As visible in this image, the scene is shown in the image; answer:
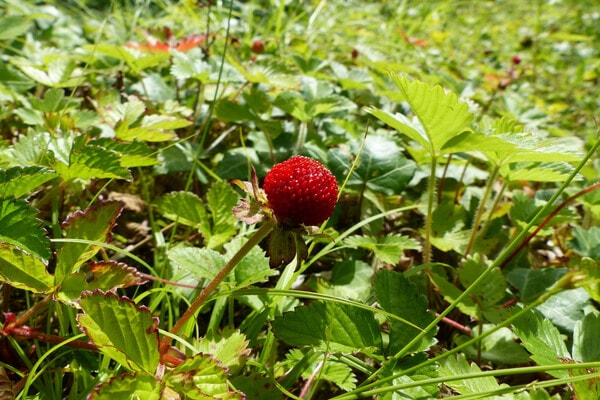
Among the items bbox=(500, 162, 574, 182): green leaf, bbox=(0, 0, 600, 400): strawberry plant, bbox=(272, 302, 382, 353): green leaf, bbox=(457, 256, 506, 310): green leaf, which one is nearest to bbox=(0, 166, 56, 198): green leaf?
bbox=(0, 0, 600, 400): strawberry plant

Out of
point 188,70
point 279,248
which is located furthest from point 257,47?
point 279,248

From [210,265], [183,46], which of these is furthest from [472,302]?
[183,46]

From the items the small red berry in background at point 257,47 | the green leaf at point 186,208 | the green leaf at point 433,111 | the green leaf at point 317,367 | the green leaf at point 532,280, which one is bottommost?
the green leaf at point 317,367

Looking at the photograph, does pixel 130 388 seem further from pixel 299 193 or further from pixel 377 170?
pixel 377 170

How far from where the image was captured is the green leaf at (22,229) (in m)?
0.85

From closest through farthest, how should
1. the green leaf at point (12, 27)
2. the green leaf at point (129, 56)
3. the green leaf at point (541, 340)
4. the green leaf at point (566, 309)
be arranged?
the green leaf at point (541, 340)
the green leaf at point (566, 309)
the green leaf at point (129, 56)
the green leaf at point (12, 27)

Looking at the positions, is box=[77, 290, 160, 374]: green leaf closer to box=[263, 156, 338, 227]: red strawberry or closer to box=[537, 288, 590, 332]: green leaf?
box=[263, 156, 338, 227]: red strawberry

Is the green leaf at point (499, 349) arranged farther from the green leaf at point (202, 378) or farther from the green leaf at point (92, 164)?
the green leaf at point (92, 164)

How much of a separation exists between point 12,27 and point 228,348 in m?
1.67

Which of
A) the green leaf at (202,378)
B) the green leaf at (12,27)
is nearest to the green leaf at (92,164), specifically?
the green leaf at (202,378)

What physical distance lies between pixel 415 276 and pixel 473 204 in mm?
418

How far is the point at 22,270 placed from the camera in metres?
0.82

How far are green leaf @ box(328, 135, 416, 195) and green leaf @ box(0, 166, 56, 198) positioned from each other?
0.78 meters

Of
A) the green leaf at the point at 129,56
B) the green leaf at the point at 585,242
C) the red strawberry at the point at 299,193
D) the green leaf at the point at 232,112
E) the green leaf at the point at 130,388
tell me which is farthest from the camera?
the green leaf at the point at 129,56
